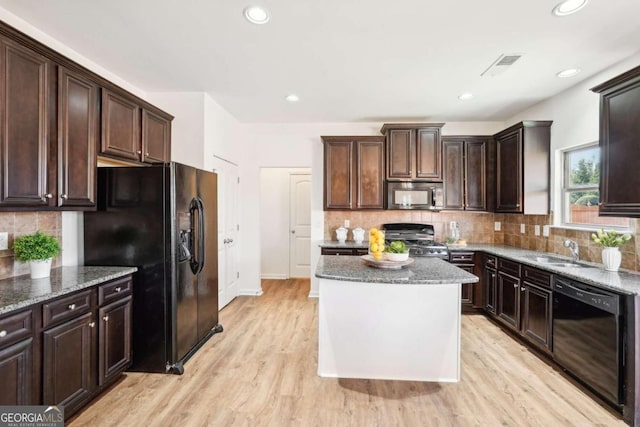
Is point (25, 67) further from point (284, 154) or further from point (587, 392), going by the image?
point (587, 392)

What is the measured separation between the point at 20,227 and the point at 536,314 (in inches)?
176

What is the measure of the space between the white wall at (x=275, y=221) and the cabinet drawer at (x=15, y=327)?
14.6 ft

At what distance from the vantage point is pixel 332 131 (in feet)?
16.1

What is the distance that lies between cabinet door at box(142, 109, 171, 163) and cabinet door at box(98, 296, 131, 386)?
4.84ft

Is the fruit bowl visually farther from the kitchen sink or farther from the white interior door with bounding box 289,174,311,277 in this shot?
the white interior door with bounding box 289,174,311,277

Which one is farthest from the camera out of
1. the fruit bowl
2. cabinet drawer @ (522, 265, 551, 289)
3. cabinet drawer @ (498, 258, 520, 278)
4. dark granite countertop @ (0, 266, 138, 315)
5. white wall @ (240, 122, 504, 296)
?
white wall @ (240, 122, 504, 296)

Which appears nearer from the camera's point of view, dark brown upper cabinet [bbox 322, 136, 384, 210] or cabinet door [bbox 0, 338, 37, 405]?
cabinet door [bbox 0, 338, 37, 405]

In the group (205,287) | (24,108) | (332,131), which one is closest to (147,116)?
(24,108)

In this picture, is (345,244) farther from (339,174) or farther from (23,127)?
(23,127)

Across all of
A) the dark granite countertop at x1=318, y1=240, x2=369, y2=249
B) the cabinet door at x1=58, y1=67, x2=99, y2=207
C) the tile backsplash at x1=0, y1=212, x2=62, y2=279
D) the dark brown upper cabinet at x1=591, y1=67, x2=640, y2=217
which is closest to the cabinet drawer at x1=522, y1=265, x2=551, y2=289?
the dark brown upper cabinet at x1=591, y1=67, x2=640, y2=217

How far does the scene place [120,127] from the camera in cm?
275

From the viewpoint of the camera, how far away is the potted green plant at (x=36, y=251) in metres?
2.08

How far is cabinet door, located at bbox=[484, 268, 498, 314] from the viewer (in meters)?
3.79

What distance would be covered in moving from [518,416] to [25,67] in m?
3.99
